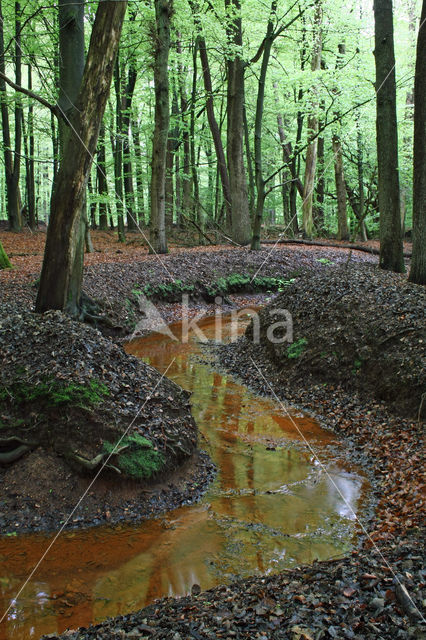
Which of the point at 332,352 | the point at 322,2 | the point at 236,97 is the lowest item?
the point at 332,352

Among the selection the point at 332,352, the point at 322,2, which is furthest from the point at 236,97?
the point at 332,352

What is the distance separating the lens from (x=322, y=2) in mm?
17688

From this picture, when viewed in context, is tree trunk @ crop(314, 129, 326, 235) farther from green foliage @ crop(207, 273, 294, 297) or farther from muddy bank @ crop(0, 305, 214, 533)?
muddy bank @ crop(0, 305, 214, 533)

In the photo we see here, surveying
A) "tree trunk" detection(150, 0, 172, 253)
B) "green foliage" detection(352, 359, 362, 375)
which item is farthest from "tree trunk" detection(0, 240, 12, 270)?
"green foliage" detection(352, 359, 362, 375)

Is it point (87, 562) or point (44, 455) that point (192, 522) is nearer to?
point (87, 562)

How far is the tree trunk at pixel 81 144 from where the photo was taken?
21.7 feet

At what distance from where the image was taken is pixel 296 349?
8.30m

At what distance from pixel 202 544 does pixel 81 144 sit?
17.7 ft

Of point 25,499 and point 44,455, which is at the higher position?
point 44,455

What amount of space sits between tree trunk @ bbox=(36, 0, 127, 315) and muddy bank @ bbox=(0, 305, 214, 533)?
1782 mm

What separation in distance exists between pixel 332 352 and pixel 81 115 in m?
5.06

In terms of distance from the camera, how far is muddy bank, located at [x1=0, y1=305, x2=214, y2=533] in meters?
4.59

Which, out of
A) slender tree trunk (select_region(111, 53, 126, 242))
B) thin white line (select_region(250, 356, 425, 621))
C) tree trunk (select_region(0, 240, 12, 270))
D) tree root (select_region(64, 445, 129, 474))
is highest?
slender tree trunk (select_region(111, 53, 126, 242))

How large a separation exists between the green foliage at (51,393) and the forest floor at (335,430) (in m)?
0.69
